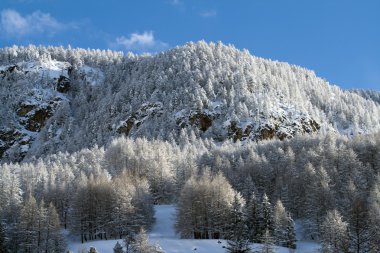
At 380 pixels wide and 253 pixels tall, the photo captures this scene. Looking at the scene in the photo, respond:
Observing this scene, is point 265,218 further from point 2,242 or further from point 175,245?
point 2,242

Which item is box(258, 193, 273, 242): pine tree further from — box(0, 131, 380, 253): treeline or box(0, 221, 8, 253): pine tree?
box(0, 221, 8, 253): pine tree

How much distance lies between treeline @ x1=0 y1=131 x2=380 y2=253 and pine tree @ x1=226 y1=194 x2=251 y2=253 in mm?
589

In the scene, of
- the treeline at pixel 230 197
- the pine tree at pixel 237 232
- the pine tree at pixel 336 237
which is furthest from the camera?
the treeline at pixel 230 197

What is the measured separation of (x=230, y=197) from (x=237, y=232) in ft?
76.3

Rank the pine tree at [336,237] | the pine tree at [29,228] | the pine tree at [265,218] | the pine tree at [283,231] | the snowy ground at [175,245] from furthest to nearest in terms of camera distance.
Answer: the pine tree at [29,228] → the pine tree at [265,218] → the pine tree at [283,231] → the snowy ground at [175,245] → the pine tree at [336,237]

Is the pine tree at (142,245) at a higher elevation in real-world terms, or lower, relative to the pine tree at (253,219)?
lower

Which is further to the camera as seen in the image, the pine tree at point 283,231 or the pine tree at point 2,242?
the pine tree at point 283,231

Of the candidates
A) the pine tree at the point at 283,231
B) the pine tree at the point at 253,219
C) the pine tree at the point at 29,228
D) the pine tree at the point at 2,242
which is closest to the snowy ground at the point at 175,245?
the pine tree at the point at 283,231

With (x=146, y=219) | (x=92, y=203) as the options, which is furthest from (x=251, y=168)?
(x=92, y=203)

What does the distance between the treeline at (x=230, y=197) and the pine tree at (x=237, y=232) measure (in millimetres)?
589

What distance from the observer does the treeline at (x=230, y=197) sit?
104188mm

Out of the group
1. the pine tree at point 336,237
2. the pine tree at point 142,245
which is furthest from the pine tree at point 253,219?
the pine tree at point 142,245

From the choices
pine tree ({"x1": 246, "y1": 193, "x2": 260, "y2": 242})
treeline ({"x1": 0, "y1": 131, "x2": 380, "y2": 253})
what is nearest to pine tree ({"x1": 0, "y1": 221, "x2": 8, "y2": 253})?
treeline ({"x1": 0, "y1": 131, "x2": 380, "y2": 253})

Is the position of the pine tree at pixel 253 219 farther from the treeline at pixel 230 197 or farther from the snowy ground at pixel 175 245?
the snowy ground at pixel 175 245
